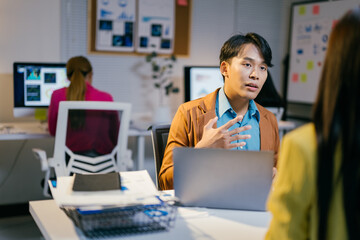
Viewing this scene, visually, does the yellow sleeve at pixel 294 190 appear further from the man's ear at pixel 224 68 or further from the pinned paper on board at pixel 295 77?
the pinned paper on board at pixel 295 77

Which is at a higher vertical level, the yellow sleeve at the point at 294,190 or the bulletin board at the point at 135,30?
the bulletin board at the point at 135,30

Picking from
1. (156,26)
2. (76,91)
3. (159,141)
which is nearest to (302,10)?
(156,26)

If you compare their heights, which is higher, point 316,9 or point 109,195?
point 316,9

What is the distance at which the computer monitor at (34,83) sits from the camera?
336 centimetres

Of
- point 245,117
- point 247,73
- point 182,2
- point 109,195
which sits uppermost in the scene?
point 182,2

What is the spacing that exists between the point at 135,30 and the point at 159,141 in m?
2.35

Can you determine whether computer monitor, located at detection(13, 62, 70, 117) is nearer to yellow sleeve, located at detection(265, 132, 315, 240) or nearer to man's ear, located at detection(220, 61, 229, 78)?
man's ear, located at detection(220, 61, 229, 78)

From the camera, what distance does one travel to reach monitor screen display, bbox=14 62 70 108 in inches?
132

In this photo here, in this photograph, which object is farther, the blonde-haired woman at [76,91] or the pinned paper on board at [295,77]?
the pinned paper on board at [295,77]

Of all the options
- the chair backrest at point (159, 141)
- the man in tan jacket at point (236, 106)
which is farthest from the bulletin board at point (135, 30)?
the man in tan jacket at point (236, 106)

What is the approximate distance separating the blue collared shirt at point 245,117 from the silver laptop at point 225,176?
0.47 meters

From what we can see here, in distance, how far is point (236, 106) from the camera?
1.86 m

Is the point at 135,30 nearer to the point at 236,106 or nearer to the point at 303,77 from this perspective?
the point at 303,77

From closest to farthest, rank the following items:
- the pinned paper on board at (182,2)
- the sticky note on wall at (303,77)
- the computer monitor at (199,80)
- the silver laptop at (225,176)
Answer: the silver laptop at (225,176), the computer monitor at (199,80), the pinned paper on board at (182,2), the sticky note on wall at (303,77)
